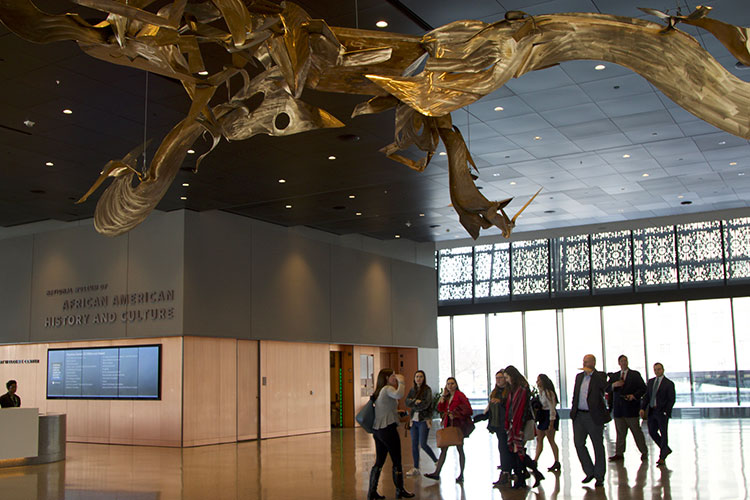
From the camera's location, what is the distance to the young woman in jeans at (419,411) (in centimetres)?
967

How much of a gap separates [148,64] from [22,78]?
6.44m

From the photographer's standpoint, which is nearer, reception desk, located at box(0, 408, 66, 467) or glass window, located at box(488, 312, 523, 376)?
reception desk, located at box(0, 408, 66, 467)

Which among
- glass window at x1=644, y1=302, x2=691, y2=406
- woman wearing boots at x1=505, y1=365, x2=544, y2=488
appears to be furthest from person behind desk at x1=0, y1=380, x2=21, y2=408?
glass window at x1=644, y1=302, x2=691, y2=406

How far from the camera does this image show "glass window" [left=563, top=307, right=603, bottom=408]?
24.0 metres

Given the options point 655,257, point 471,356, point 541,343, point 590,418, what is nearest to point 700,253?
point 655,257

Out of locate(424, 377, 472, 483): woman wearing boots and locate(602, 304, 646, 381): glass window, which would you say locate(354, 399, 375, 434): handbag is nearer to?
locate(424, 377, 472, 483): woman wearing boots

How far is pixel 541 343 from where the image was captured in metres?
24.8

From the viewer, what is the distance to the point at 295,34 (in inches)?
135

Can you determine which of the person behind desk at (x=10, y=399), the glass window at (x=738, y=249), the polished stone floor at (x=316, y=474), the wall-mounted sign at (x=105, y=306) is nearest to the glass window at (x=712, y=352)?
the glass window at (x=738, y=249)

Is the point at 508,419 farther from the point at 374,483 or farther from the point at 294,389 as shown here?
the point at 294,389

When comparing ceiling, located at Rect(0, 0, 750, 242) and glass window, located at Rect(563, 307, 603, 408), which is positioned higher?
ceiling, located at Rect(0, 0, 750, 242)

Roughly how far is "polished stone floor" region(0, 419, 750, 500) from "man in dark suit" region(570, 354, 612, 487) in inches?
10.4

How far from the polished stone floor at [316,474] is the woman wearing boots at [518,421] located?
279 mm

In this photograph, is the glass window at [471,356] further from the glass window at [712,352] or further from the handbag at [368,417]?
the handbag at [368,417]
